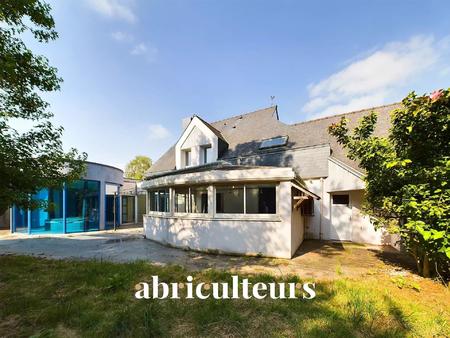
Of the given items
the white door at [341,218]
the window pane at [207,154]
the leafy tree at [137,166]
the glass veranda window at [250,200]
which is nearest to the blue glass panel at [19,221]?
the window pane at [207,154]

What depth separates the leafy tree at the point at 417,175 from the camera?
4879 mm

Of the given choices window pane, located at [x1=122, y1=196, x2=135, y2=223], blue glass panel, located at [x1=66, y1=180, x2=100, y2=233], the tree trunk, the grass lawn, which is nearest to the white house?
the grass lawn

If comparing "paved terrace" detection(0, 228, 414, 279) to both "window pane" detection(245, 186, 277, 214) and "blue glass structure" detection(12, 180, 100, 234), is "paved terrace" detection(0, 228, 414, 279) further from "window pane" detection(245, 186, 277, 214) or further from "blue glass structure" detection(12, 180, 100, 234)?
"blue glass structure" detection(12, 180, 100, 234)

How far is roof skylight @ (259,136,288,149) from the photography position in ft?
49.1

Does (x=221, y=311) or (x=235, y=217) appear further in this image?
(x=235, y=217)

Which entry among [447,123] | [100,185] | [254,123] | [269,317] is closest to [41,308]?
[269,317]

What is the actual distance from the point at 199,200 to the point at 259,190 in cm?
265

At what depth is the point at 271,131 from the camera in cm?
1683

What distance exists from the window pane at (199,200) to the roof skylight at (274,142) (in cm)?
784

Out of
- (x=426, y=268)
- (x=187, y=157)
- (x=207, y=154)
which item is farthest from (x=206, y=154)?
(x=426, y=268)

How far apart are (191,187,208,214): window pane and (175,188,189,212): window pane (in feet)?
1.41

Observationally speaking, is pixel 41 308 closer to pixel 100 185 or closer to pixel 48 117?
pixel 48 117

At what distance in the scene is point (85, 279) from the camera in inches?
232

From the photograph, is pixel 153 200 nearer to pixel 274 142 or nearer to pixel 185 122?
pixel 274 142
